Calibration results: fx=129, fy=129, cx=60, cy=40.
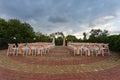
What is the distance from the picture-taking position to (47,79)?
4.73m

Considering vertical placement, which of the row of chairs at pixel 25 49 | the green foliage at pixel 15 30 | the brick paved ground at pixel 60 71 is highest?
the green foliage at pixel 15 30

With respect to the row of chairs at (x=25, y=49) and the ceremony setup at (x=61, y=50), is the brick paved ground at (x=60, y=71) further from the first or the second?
the row of chairs at (x=25, y=49)

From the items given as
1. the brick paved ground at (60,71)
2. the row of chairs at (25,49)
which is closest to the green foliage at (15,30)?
the row of chairs at (25,49)

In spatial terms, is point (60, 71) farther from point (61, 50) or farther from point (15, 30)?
point (15, 30)

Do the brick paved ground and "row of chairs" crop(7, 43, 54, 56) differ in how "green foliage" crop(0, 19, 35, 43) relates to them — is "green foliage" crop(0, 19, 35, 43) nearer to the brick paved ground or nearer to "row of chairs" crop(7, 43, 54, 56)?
"row of chairs" crop(7, 43, 54, 56)

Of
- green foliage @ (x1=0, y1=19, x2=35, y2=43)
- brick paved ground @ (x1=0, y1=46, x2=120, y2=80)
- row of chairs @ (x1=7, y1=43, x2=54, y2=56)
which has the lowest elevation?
brick paved ground @ (x1=0, y1=46, x2=120, y2=80)

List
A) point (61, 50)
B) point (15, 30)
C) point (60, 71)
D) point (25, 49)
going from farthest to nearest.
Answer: point (15, 30)
point (61, 50)
point (25, 49)
point (60, 71)

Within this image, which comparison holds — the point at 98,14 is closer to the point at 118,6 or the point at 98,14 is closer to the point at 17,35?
the point at 118,6

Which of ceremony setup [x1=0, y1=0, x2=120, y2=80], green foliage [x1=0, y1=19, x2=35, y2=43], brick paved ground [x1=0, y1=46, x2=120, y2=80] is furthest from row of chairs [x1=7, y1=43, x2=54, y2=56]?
green foliage [x1=0, y1=19, x2=35, y2=43]

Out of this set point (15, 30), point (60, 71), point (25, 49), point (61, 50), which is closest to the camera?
point (60, 71)

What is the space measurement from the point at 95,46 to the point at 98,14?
767 centimetres

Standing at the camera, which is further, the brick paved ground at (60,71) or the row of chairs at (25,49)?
the row of chairs at (25,49)

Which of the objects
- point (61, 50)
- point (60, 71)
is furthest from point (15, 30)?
point (60, 71)

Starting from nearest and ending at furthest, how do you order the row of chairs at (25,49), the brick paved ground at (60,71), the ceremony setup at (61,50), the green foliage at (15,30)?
the brick paved ground at (60,71), the ceremony setup at (61,50), the row of chairs at (25,49), the green foliage at (15,30)
